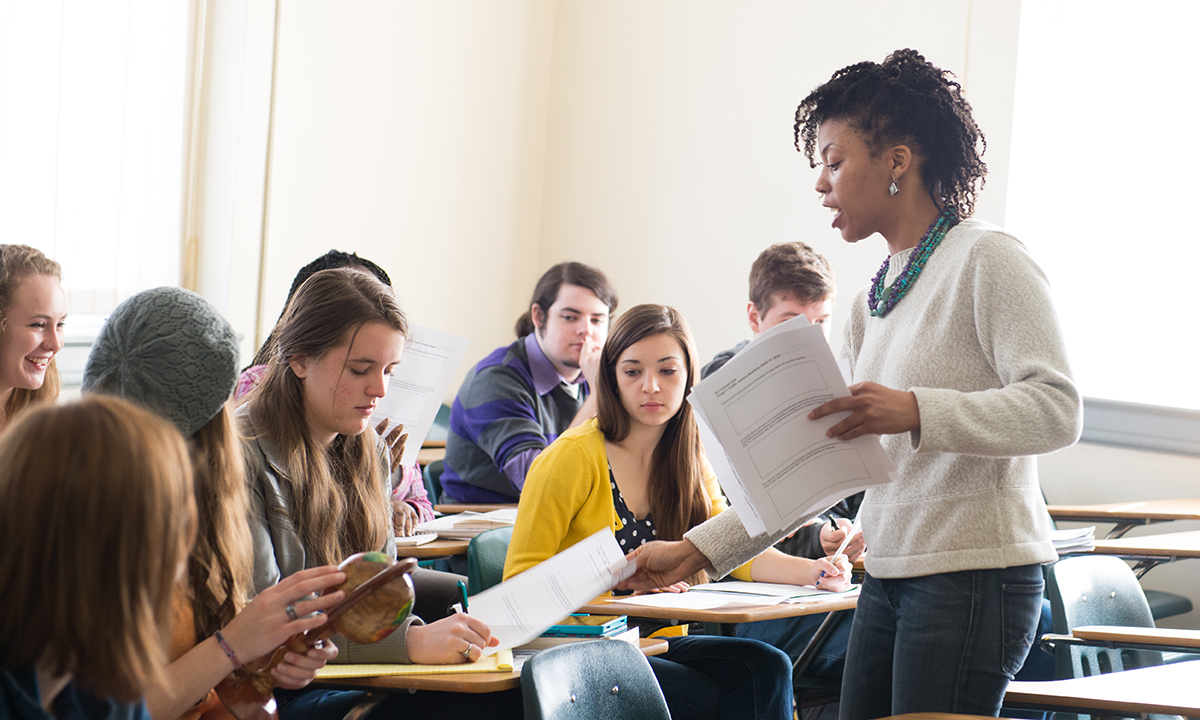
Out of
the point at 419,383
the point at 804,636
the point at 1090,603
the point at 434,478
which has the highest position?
the point at 419,383

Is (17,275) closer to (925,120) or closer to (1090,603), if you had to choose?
(925,120)

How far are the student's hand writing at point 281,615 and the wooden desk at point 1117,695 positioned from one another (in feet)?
3.06

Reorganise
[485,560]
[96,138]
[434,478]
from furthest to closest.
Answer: [434,478], [96,138], [485,560]

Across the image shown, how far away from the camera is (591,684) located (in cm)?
161

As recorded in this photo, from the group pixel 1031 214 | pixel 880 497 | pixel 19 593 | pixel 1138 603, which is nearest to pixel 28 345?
pixel 19 593

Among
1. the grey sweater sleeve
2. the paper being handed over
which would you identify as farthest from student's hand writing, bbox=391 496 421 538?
the grey sweater sleeve

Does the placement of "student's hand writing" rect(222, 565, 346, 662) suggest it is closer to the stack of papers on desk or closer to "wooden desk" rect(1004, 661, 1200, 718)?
"wooden desk" rect(1004, 661, 1200, 718)

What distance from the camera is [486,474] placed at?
11.6ft

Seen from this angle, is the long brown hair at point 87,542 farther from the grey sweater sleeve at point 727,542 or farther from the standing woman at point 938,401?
the grey sweater sleeve at point 727,542

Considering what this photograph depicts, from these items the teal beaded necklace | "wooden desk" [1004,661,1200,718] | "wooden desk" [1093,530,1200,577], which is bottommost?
"wooden desk" [1093,530,1200,577]

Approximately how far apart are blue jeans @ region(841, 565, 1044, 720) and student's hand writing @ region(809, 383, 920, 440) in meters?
0.23

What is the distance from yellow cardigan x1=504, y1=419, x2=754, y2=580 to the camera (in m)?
2.33

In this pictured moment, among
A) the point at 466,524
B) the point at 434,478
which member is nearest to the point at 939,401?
the point at 466,524

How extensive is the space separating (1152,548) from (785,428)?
221cm
